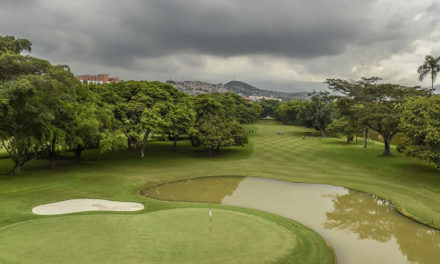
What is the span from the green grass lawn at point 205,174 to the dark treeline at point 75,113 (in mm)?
2740

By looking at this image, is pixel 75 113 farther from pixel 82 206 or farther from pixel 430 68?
pixel 430 68

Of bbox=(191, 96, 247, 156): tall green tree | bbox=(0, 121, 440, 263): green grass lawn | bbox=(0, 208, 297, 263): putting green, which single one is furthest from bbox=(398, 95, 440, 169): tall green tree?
bbox=(191, 96, 247, 156): tall green tree

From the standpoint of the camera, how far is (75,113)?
96.4 feet

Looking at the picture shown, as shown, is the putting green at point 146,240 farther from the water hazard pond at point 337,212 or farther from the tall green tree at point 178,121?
the tall green tree at point 178,121

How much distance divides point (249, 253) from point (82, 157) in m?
35.2

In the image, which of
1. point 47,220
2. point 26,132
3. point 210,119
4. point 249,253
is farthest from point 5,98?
point 210,119

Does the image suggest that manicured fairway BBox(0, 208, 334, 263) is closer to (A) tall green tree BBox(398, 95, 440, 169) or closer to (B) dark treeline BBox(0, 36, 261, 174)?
(B) dark treeline BBox(0, 36, 261, 174)

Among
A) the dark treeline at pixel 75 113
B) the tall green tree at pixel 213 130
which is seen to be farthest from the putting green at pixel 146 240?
the tall green tree at pixel 213 130

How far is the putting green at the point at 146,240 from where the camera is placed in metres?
10.3

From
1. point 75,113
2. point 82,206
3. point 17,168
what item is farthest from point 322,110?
point 17,168

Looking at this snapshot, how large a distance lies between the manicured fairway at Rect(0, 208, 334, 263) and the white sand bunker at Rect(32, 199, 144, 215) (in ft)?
12.5

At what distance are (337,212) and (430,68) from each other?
40.6 metres

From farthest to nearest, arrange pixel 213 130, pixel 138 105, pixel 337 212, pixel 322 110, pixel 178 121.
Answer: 1. pixel 322 110
2. pixel 213 130
3. pixel 178 121
4. pixel 138 105
5. pixel 337 212

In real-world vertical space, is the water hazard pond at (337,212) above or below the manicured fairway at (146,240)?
below
